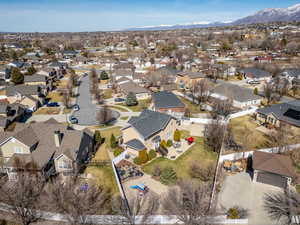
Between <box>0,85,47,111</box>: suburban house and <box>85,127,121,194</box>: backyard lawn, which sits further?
<box>0,85,47,111</box>: suburban house

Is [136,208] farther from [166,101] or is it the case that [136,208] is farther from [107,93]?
[107,93]

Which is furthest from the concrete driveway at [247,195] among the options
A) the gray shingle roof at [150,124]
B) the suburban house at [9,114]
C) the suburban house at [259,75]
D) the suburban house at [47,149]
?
the suburban house at [259,75]

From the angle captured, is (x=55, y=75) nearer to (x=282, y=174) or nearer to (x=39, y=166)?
(x=39, y=166)

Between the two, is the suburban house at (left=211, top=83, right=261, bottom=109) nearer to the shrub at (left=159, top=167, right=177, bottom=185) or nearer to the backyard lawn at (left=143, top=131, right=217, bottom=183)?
the backyard lawn at (left=143, top=131, right=217, bottom=183)

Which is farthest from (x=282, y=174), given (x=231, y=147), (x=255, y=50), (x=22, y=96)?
(x=255, y=50)

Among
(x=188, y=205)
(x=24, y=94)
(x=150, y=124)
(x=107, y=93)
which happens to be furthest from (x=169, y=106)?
(x=24, y=94)

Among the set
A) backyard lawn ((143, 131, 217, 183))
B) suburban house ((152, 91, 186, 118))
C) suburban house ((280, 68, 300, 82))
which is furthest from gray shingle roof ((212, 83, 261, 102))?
suburban house ((280, 68, 300, 82))
